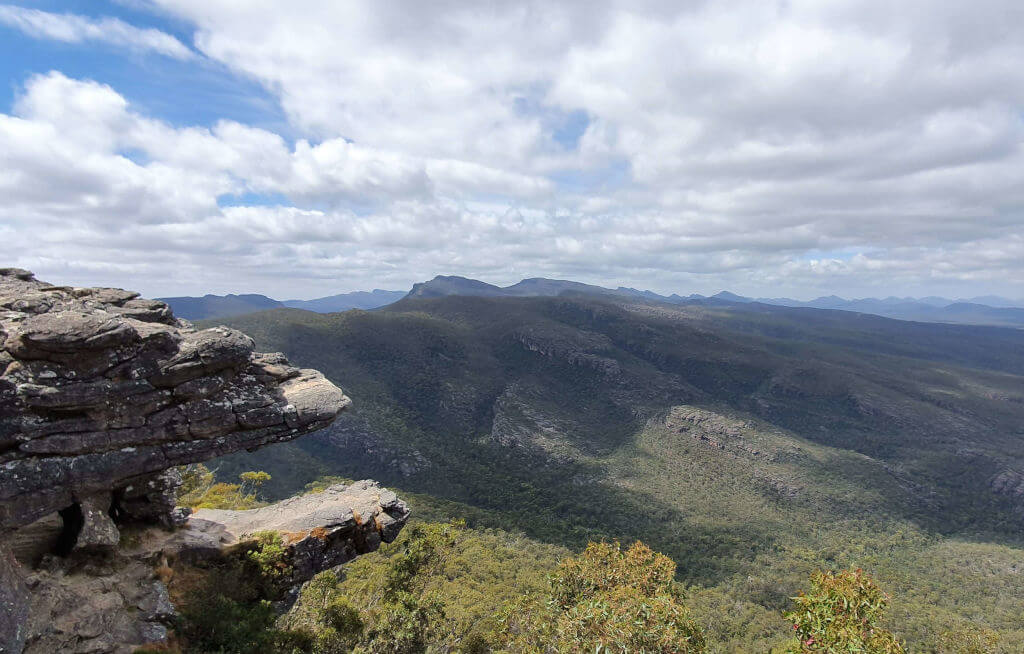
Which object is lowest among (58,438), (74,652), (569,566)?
(569,566)

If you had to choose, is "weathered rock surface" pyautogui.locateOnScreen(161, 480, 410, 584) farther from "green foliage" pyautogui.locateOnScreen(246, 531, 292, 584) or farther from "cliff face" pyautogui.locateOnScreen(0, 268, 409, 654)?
"green foliage" pyautogui.locateOnScreen(246, 531, 292, 584)

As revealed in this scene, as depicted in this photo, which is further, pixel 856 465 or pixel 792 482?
pixel 856 465

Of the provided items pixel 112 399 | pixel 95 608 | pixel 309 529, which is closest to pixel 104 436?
pixel 112 399

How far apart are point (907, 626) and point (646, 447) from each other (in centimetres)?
10333

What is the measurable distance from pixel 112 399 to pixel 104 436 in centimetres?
171

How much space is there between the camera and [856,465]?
16412 centimetres

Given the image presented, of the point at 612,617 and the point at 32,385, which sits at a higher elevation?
the point at 32,385

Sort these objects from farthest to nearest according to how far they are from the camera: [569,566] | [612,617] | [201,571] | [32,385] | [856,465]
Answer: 1. [856,465]
2. [569,566]
3. [201,571]
4. [612,617]
5. [32,385]

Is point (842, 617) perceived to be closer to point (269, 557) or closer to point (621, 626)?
point (621, 626)

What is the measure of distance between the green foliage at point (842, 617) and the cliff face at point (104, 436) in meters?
24.0

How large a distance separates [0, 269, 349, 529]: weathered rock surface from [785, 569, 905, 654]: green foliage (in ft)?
78.8

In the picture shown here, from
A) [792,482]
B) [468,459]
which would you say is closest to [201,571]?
[468,459]

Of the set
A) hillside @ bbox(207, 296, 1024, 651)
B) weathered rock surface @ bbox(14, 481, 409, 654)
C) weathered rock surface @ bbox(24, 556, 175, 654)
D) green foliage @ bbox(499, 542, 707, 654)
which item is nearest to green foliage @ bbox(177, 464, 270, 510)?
weathered rock surface @ bbox(14, 481, 409, 654)

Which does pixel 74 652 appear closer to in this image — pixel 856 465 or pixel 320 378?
pixel 320 378
